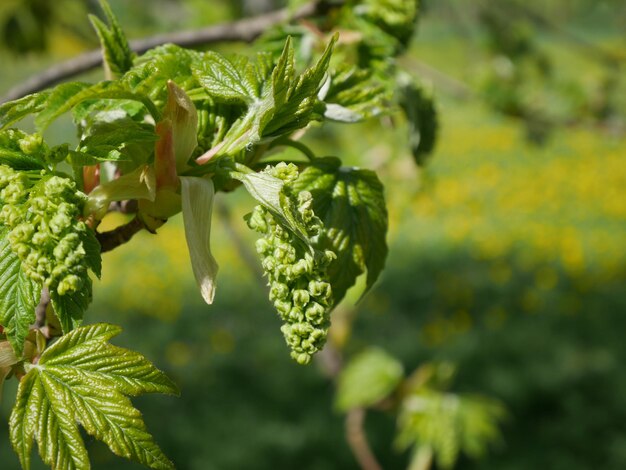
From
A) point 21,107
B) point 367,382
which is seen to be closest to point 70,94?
point 21,107

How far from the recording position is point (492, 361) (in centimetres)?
501

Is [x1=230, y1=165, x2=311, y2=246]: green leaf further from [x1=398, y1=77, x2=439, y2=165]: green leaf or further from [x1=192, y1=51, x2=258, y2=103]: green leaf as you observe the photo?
[x1=398, y1=77, x2=439, y2=165]: green leaf

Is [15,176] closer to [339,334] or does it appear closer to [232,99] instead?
[232,99]

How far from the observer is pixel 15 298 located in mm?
538

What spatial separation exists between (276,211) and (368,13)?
23.8 inches

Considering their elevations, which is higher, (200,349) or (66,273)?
(66,273)

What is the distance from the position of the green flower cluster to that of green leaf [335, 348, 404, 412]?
5.23 feet

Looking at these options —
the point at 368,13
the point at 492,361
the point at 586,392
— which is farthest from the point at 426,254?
the point at 368,13

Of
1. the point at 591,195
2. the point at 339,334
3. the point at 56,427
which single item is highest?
the point at 56,427

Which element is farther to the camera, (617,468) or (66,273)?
(617,468)

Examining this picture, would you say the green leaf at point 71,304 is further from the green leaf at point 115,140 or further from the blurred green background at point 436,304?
the blurred green background at point 436,304

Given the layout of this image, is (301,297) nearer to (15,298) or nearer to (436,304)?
(15,298)

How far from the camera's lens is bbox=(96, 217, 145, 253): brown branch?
655mm

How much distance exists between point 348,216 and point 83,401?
32 cm
